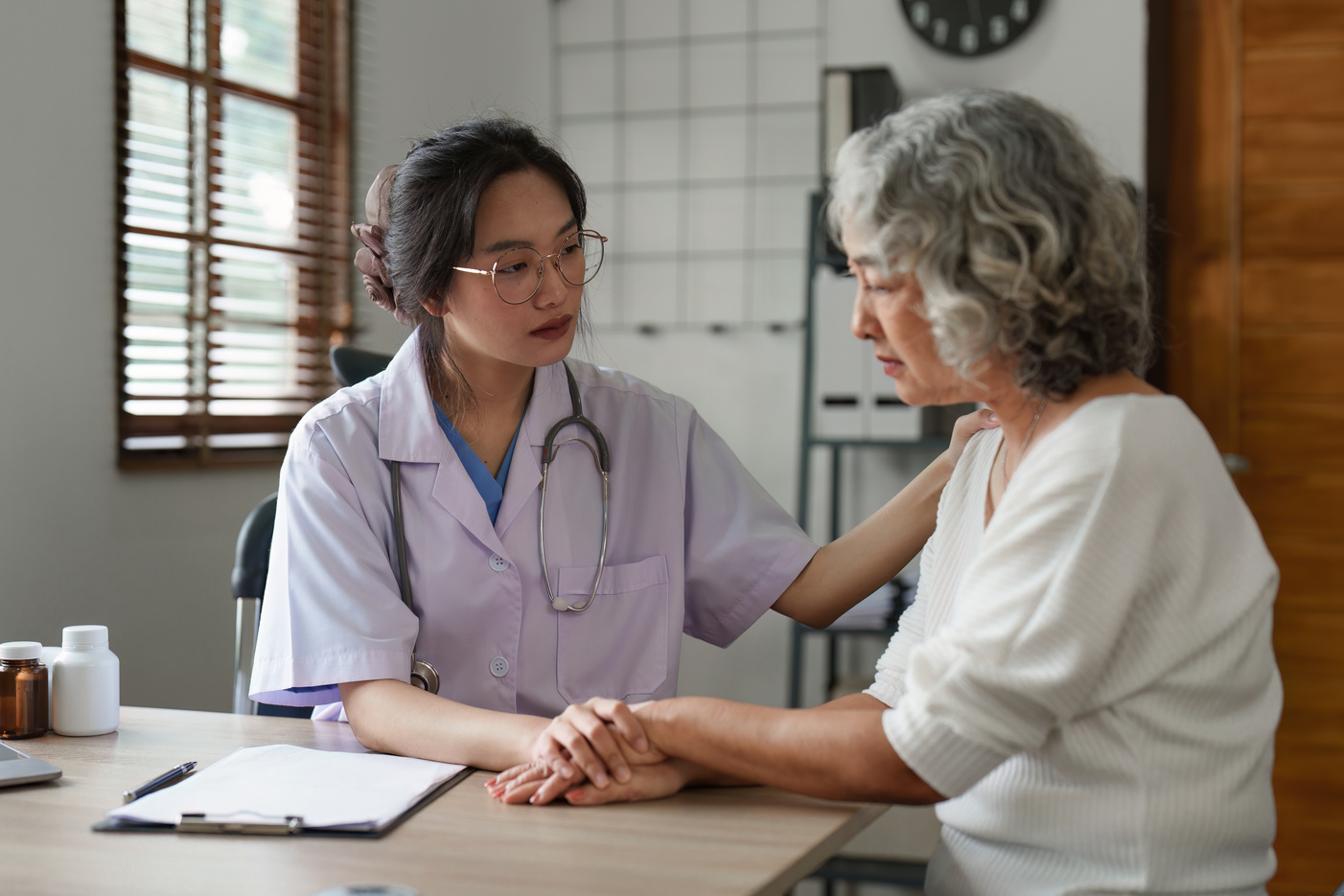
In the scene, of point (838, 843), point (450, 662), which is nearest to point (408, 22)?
point (450, 662)

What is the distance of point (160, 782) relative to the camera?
3.57 feet

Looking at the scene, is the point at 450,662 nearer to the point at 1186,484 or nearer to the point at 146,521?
the point at 1186,484

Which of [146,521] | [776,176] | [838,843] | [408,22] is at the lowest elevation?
[838,843]

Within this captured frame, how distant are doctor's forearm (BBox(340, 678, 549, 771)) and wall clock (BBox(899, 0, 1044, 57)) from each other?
230 centimetres

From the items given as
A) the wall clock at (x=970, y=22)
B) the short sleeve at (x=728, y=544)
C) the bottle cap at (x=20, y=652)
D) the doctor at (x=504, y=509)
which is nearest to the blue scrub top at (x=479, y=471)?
the doctor at (x=504, y=509)

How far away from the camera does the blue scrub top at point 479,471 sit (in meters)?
1.48

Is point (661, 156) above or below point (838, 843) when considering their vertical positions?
above

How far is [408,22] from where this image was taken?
2.87 m

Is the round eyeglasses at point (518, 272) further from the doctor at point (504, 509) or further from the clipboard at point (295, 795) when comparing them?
the clipboard at point (295, 795)

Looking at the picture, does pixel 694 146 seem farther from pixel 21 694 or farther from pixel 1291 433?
pixel 21 694

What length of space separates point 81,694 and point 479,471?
51 centimetres

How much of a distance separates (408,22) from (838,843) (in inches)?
96.4

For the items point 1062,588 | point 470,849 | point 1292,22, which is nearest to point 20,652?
point 470,849

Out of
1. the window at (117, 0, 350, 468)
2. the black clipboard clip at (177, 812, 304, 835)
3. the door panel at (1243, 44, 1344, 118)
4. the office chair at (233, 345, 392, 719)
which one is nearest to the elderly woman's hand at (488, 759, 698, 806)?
the black clipboard clip at (177, 812, 304, 835)
